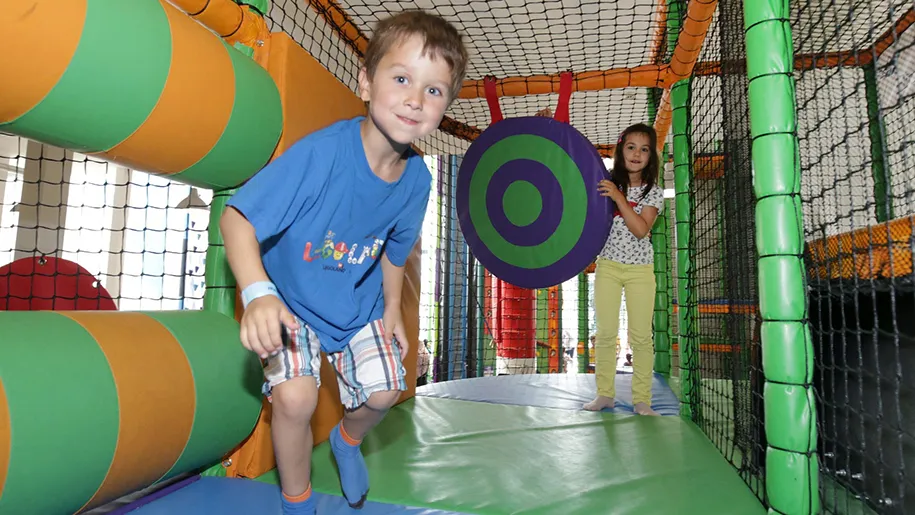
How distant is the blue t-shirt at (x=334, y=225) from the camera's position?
0.90 meters

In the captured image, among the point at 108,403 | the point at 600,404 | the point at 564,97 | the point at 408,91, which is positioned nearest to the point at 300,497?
the point at 108,403

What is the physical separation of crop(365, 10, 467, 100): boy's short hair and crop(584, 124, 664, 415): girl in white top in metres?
1.05

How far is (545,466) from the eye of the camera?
1256 millimetres

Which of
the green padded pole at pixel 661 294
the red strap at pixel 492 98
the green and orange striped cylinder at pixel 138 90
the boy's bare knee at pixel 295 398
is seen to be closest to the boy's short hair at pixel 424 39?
the green and orange striped cylinder at pixel 138 90

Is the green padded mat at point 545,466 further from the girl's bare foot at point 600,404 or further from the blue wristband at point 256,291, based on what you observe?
the blue wristband at point 256,291

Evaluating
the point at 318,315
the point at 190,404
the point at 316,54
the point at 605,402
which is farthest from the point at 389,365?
the point at 316,54

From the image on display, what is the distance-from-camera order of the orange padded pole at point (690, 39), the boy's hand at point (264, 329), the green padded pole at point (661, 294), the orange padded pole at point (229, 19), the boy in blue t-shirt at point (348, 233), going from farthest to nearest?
the green padded pole at point (661, 294), the orange padded pole at point (690, 39), the orange padded pole at point (229, 19), the boy in blue t-shirt at point (348, 233), the boy's hand at point (264, 329)

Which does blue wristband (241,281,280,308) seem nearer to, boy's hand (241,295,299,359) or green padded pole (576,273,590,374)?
boy's hand (241,295,299,359)

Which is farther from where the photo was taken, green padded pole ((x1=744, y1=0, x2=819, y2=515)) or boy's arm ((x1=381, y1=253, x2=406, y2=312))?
boy's arm ((x1=381, y1=253, x2=406, y2=312))

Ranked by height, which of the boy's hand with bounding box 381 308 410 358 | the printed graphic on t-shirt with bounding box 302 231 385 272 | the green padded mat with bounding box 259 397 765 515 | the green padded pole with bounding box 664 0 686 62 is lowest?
the green padded mat with bounding box 259 397 765 515

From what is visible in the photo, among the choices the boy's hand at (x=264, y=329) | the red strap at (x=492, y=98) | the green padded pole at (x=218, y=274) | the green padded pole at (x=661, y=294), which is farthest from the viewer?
the green padded pole at (x=661, y=294)

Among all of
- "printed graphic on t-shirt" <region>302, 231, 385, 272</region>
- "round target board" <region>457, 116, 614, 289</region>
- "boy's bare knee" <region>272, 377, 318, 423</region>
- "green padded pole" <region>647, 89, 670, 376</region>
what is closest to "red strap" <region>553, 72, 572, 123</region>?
"round target board" <region>457, 116, 614, 289</region>

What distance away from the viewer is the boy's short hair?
36.3 inches

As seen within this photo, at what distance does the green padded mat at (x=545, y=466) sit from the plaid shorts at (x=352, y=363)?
8.7 inches
